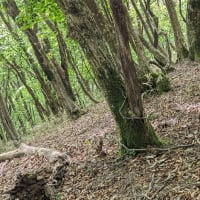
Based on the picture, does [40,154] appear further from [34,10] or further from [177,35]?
[177,35]

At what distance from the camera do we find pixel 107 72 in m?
6.20

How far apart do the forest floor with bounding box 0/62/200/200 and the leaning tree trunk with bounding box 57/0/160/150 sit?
0.42 metres

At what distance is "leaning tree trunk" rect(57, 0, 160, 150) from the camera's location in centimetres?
609

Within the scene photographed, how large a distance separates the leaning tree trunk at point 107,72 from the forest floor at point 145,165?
16.7 inches

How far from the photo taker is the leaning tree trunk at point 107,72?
6.09 metres

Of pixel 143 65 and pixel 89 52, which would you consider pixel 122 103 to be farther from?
pixel 143 65

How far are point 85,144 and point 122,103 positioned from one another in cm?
325

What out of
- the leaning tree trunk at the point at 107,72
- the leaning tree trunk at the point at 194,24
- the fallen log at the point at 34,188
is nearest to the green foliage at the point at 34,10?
the leaning tree trunk at the point at 107,72

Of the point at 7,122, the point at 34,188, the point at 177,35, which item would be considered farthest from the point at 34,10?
the point at 7,122

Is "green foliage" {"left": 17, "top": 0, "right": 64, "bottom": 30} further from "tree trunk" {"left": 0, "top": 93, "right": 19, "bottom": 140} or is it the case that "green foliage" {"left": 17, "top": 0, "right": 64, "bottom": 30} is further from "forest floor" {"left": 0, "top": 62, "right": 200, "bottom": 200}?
"tree trunk" {"left": 0, "top": 93, "right": 19, "bottom": 140}

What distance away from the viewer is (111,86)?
20.5 feet

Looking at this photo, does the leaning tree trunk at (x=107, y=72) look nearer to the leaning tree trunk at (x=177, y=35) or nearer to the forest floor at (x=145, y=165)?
the forest floor at (x=145, y=165)

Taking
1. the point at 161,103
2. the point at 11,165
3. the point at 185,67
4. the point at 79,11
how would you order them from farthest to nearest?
the point at 185,67 → the point at 11,165 → the point at 161,103 → the point at 79,11

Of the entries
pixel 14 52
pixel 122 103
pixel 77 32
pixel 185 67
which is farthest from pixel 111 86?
pixel 14 52
